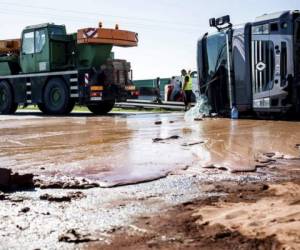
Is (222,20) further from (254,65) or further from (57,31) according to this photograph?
(57,31)

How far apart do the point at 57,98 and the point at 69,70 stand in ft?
3.77

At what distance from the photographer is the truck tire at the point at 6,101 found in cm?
1992

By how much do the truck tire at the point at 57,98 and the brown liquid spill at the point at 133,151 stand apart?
790cm

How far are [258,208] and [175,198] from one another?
73cm

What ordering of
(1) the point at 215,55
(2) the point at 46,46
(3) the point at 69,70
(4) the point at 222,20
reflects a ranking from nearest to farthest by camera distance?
(4) the point at 222,20 → (1) the point at 215,55 → (3) the point at 69,70 → (2) the point at 46,46

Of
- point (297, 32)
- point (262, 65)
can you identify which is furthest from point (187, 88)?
point (297, 32)

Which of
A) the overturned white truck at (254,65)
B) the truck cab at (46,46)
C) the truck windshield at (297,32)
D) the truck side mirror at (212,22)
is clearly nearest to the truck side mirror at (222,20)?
the overturned white truck at (254,65)

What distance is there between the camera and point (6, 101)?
20.2 m

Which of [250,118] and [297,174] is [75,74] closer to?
[250,118]

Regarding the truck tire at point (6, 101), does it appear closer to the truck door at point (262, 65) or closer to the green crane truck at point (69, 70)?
the green crane truck at point (69, 70)

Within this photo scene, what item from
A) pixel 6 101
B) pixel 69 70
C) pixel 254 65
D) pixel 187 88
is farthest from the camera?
pixel 6 101

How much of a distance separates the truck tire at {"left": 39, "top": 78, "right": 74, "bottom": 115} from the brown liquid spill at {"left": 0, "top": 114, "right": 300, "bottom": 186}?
25.9ft

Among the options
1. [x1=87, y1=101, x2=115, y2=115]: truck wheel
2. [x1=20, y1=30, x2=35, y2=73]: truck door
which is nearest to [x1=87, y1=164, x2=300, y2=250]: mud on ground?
[x1=87, y1=101, x2=115, y2=115]: truck wheel

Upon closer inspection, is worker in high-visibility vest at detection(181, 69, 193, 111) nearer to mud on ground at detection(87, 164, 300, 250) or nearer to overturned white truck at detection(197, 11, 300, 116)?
overturned white truck at detection(197, 11, 300, 116)
